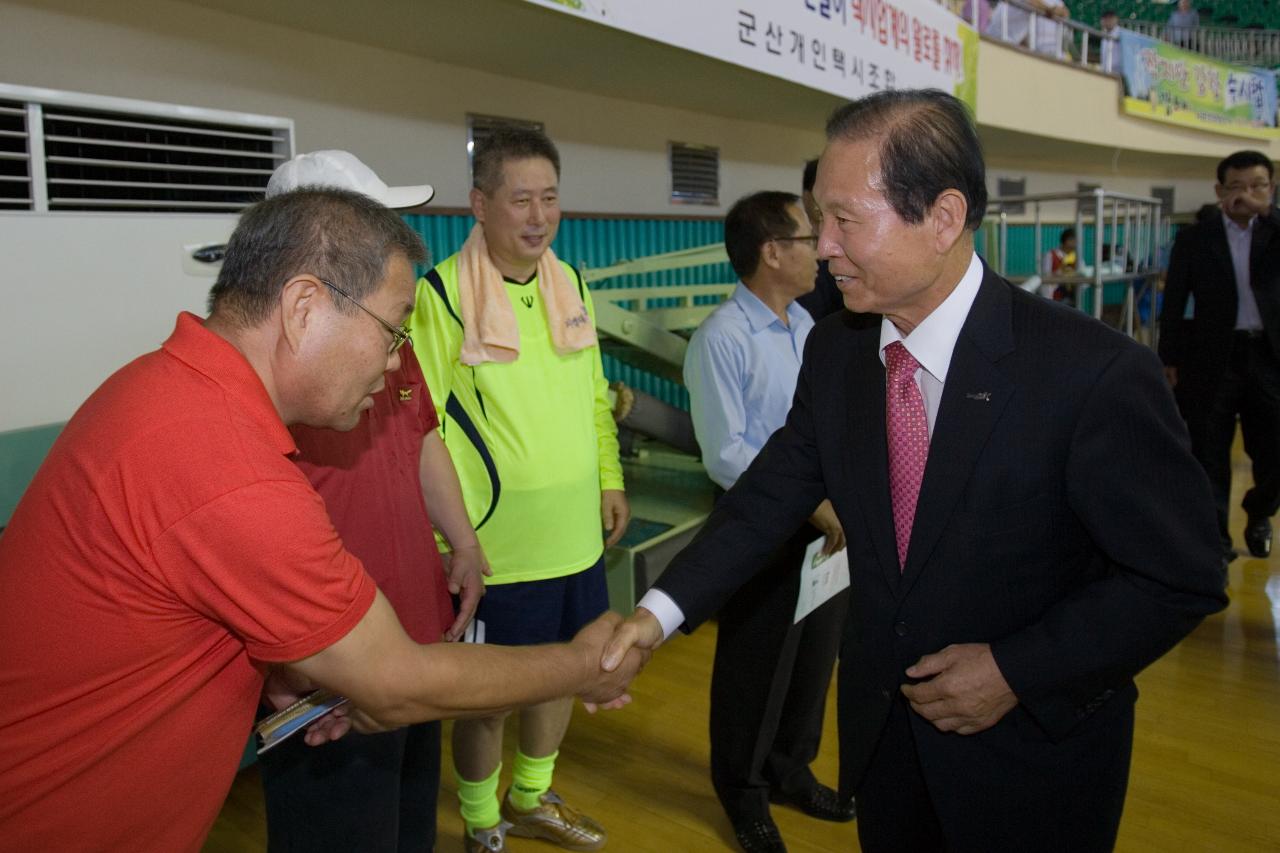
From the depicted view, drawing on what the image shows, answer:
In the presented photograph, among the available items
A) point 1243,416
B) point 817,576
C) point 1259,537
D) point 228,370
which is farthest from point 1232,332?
point 228,370

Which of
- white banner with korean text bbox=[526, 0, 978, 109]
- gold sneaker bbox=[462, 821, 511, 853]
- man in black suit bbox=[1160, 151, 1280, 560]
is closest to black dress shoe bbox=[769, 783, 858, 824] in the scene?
gold sneaker bbox=[462, 821, 511, 853]

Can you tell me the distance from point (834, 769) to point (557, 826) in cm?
92

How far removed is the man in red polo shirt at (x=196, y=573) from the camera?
0.95 m

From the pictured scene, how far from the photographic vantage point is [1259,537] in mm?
4477

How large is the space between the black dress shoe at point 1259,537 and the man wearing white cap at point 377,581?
433 cm

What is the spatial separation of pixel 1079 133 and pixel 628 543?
29.8 feet

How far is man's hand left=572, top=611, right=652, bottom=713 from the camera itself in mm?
1491

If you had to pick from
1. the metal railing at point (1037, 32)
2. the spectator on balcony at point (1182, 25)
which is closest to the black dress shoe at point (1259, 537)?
the metal railing at point (1037, 32)

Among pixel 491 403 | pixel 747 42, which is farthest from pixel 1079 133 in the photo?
pixel 491 403

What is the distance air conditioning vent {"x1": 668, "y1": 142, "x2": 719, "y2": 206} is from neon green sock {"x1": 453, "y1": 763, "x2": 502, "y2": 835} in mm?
4867

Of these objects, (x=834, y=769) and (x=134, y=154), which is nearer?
(x=134, y=154)

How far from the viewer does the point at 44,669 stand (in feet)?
3.16

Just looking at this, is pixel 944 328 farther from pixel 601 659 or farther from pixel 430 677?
pixel 430 677

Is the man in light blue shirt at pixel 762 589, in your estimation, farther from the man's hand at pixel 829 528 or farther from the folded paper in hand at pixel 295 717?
the folded paper in hand at pixel 295 717
